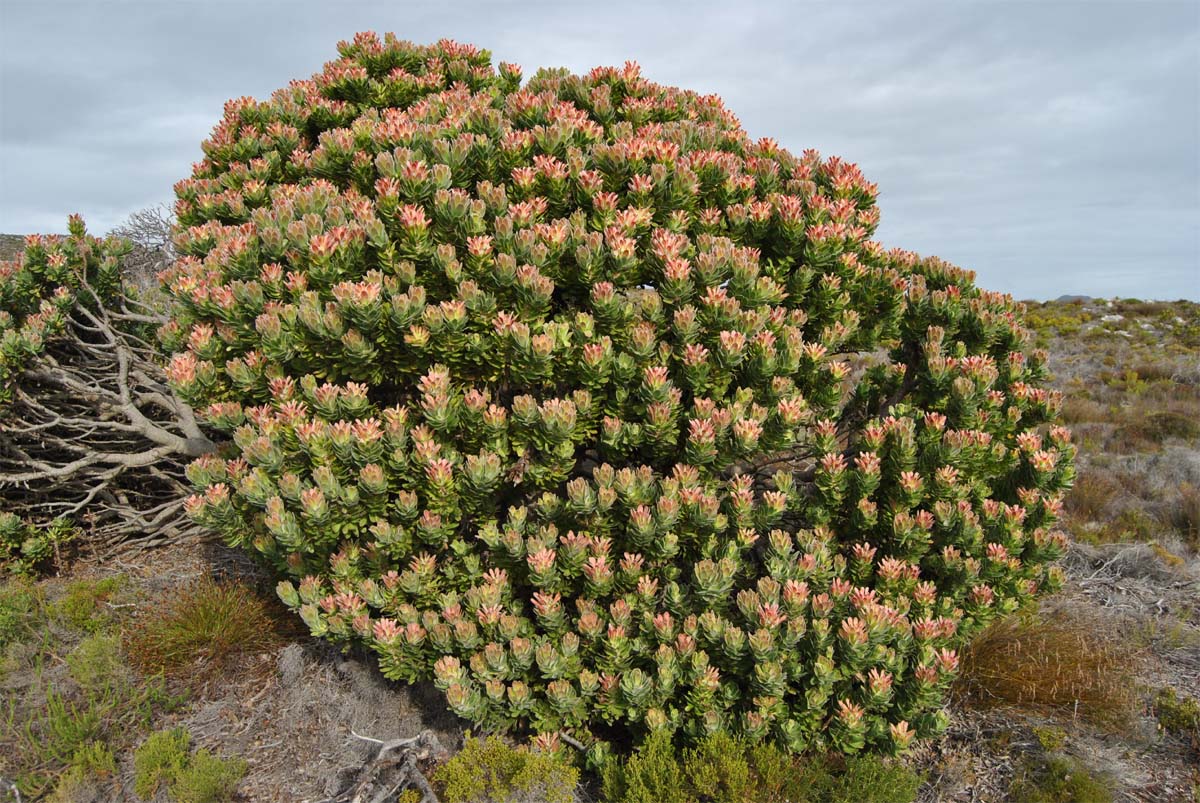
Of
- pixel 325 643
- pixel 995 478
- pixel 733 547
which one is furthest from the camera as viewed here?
pixel 325 643

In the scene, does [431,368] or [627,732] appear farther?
[627,732]

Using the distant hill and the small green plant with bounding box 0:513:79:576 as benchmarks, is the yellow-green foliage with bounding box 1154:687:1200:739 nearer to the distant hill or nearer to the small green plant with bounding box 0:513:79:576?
the small green plant with bounding box 0:513:79:576

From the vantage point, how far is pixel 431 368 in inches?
156

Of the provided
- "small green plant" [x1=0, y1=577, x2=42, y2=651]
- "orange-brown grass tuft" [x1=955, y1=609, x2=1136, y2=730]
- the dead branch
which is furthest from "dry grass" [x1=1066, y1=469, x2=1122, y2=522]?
"small green plant" [x1=0, y1=577, x2=42, y2=651]

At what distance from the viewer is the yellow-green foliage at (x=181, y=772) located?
391 centimetres

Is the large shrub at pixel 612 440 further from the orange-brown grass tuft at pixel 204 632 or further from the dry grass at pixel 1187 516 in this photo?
the dry grass at pixel 1187 516

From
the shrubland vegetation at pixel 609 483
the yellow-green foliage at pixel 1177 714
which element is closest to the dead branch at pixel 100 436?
the shrubland vegetation at pixel 609 483

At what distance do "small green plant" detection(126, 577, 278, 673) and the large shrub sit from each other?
1.13 m

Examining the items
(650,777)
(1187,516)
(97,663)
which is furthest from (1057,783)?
(1187,516)

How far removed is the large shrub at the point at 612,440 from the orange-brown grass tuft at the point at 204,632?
1131 millimetres

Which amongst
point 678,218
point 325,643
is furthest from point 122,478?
point 678,218

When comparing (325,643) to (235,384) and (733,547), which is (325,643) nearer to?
(235,384)

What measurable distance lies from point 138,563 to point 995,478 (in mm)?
7132

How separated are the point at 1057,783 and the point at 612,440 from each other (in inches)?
119
